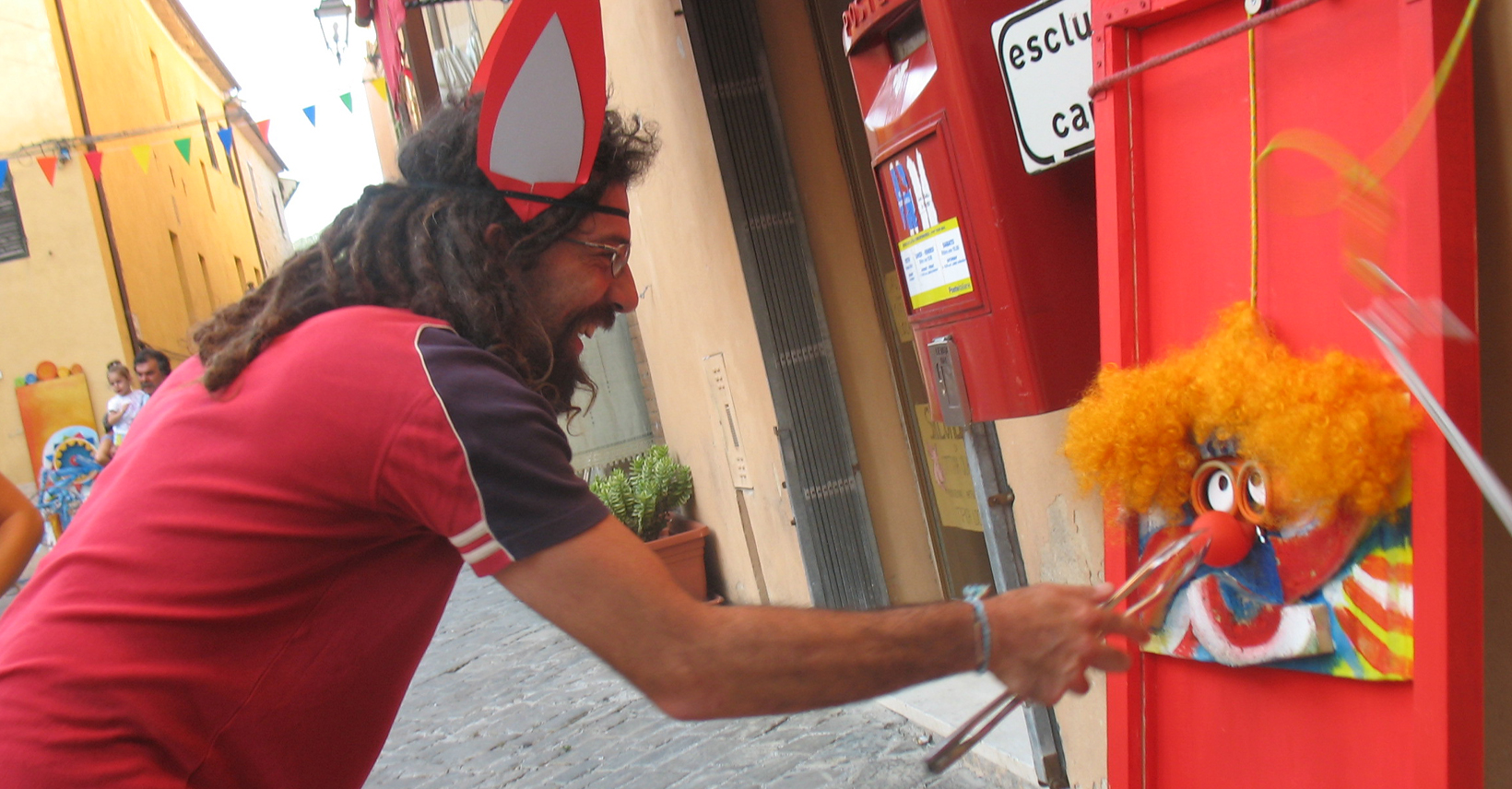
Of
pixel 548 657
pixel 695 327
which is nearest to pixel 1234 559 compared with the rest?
pixel 695 327

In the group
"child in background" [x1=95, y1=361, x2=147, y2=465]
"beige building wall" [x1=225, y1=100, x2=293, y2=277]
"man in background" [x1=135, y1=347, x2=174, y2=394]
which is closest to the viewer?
"man in background" [x1=135, y1=347, x2=174, y2=394]

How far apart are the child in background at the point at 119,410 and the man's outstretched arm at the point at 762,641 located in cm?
1016

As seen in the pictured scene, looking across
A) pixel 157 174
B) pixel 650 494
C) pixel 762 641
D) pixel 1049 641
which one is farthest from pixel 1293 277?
pixel 157 174

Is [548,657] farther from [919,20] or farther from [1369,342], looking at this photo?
[1369,342]

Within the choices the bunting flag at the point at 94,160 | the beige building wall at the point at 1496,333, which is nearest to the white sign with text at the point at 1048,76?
the beige building wall at the point at 1496,333

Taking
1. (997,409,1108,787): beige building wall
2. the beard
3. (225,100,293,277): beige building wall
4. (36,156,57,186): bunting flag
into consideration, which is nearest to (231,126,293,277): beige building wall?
(225,100,293,277): beige building wall

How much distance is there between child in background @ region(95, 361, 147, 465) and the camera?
33.5ft

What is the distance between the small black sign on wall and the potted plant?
37.9ft

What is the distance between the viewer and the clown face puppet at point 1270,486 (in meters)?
1.28

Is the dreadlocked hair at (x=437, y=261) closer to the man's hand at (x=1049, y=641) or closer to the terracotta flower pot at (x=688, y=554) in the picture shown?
the man's hand at (x=1049, y=641)

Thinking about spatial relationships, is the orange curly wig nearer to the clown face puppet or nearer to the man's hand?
the clown face puppet

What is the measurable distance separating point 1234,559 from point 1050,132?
3.04 ft

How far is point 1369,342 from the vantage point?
1.32 m

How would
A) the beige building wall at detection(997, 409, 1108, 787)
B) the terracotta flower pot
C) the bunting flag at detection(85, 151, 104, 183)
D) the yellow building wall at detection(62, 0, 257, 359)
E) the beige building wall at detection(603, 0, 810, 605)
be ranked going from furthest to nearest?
the yellow building wall at detection(62, 0, 257, 359), the bunting flag at detection(85, 151, 104, 183), the terracotta flower pot, the beige building wall at detection(603, 0, 810, 605), the beige building wall at detection(997, 409, 1108, 787)
